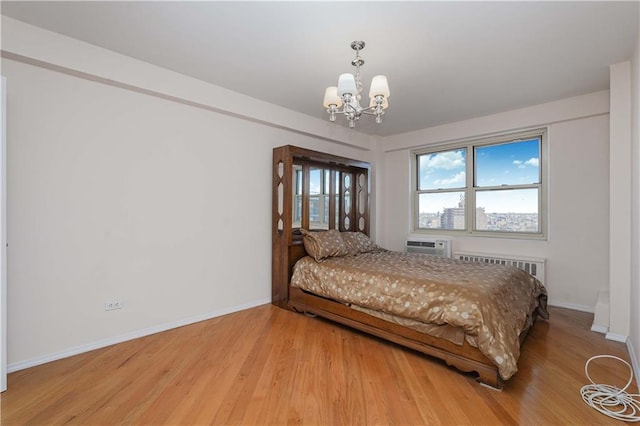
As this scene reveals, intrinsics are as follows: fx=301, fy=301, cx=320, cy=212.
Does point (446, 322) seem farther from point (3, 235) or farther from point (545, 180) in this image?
point (3, 235)

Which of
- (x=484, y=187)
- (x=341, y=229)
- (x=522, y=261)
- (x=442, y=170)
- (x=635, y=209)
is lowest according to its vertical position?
(x=522, y=261)

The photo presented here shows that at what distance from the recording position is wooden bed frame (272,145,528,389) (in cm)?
229

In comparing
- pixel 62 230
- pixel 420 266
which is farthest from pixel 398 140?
pixel 62 230

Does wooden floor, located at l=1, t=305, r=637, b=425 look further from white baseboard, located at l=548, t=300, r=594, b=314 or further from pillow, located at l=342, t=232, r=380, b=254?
pillow, located at l=342, t=232, r=380, b=254

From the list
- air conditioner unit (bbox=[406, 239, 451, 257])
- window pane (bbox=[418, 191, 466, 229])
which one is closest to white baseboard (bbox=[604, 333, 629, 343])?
air conditioner unit (bbox=[406, 239, 451, 257])

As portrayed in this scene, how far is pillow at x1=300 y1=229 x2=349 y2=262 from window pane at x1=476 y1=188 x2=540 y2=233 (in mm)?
2285

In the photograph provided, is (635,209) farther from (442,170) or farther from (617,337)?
(442,170)

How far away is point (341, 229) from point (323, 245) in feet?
3.78

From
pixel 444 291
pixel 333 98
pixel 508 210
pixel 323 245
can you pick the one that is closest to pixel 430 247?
pixel 508 210

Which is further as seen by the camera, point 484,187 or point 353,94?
point 484,187

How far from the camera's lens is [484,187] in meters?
4.55

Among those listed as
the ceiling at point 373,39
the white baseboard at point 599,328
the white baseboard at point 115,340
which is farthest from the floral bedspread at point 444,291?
the ceiling at point 373,39

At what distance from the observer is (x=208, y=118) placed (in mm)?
3416

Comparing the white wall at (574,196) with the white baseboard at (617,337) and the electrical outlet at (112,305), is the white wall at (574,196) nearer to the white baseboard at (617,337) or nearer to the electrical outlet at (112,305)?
the white baseboard at (617,337)
